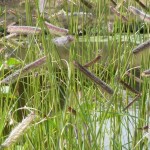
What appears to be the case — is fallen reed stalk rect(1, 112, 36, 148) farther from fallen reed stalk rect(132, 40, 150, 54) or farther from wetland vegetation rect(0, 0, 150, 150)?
fallen reed stalk rect(132, 40, 150, 54)

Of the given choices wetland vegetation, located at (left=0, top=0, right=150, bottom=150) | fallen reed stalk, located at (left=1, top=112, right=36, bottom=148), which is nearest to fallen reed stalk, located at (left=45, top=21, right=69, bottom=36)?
wetland vegetation, located at (left=0, top=0, right=150, bottom=150)

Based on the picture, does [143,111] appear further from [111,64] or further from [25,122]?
[25,122]

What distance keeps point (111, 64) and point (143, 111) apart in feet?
0.43

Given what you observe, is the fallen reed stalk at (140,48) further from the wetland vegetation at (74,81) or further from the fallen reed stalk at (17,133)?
the fallen reed stalk at (17,133)

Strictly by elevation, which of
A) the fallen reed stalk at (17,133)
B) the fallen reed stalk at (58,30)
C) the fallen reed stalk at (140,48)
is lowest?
the fallen reed stalk at (17,133)

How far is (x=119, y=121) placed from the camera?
→ 103 cm

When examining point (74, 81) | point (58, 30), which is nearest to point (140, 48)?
point (58, 30)

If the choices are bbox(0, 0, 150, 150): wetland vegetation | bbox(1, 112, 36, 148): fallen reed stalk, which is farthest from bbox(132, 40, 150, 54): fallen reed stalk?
bbox(1, 112, 36, 148): fallen reed stalk

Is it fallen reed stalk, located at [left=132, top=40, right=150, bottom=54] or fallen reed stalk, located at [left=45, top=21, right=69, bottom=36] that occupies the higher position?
fallen reed stalk, located at [left=45, top=21, right=69, bottom=36]

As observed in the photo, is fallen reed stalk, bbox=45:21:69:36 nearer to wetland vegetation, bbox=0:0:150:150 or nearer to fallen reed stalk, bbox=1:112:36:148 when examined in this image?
wetland vegetation, bbox=0:0:150:150

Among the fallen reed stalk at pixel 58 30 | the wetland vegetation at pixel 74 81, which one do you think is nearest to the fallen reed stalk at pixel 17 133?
the wetland vegetation at pixel 74 81

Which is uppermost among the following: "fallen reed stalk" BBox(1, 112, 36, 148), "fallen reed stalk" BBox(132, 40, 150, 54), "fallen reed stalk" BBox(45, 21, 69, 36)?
"fallen reed stalk" BBox(45, 21, 69, 36)

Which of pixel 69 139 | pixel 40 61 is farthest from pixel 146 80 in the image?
pixel 40 61

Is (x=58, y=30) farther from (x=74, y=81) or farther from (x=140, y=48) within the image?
(x=74, y=81)
